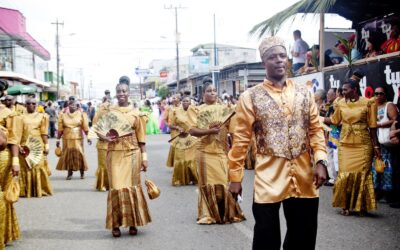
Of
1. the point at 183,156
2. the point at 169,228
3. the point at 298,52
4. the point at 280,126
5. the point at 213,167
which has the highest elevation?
the point at 298,52

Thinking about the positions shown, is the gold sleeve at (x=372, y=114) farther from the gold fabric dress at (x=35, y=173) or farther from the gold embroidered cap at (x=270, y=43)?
the gold fabric dress at (x=35, y=173)

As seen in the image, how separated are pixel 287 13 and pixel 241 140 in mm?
7756

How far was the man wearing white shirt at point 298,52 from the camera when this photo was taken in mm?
13516

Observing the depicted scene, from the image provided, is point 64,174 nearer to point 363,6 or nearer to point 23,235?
point 23,235

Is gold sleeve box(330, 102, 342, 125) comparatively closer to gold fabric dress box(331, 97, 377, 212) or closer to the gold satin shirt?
gold fabric dress box(331, 97, 377, 212)

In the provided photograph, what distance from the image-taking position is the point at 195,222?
6.90 meters

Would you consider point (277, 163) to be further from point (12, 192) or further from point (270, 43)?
point (12, 192)

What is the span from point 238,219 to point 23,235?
2.89 meters

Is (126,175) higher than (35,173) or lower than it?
higher

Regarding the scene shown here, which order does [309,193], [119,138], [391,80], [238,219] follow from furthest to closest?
1. [391,80]
2. [238,219]
3. [119,138]
4. [309,193]

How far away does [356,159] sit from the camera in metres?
7.14

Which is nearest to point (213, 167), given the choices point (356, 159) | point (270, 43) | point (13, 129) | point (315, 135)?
point (356, 159)

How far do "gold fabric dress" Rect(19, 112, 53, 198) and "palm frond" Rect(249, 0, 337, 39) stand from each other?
5345 mm

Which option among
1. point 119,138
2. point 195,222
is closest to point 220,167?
point 195,222
